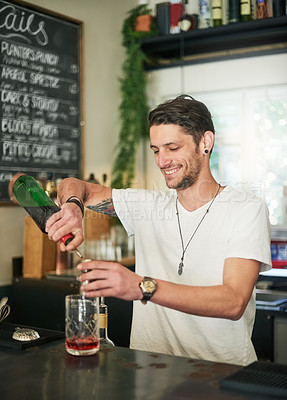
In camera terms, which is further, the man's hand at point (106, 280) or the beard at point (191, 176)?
the beard at point (191, 176)

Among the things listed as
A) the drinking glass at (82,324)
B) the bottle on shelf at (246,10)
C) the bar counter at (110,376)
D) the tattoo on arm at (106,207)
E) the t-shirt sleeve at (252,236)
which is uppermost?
the bottle on shelf at (246,10)

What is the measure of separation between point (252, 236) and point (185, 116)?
0.47m

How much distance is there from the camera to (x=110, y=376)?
4.08 ft

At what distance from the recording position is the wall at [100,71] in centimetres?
384

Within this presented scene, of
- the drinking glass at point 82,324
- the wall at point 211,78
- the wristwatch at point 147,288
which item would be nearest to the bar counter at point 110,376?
the drinking glass at point 82,324

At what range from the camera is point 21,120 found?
3.29 meters

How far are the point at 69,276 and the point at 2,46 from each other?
55.2 inches

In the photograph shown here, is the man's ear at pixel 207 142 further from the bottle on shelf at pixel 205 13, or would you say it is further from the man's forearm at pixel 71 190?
the bottle on shelf at pixel 205 13

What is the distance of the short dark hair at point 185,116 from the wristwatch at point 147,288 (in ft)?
2.25

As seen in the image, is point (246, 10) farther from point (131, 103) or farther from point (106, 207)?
point (106, 207)

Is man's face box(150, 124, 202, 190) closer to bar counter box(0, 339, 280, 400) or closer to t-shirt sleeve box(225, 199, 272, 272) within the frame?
t-shirt sleeve box(225, 199, 272, 272)

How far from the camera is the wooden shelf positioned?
11.8ft

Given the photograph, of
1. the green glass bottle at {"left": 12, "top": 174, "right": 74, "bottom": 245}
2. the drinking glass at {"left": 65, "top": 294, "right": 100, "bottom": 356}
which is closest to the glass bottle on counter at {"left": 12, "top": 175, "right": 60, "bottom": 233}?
the green glass bottle at {"left": 12, "top": 174, "right": 74, "bottom": 245}

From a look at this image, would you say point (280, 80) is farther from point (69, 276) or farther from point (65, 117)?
point (69, 276)
